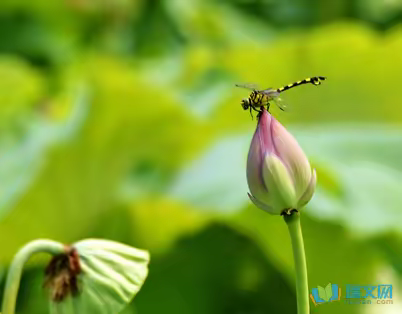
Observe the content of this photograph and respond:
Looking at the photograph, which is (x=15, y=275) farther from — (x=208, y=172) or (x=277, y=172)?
(x=208, y=172)

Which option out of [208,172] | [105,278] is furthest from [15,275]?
[208,172]

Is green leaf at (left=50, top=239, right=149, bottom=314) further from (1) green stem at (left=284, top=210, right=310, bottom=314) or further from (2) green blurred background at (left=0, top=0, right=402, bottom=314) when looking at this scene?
(2) green blurred background at (left=0, top=0, right=402, bottom=314)

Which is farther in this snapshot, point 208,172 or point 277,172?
point 208,172

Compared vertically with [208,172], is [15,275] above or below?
below

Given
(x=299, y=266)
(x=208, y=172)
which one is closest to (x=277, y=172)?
(x=299, y=266)

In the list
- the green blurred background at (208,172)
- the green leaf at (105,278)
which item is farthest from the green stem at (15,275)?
the green blurred background at (208,172)

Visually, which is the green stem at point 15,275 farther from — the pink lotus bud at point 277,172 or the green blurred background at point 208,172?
the green blurred background at point 208,172

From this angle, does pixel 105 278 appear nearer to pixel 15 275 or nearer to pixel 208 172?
pixel 15 275
